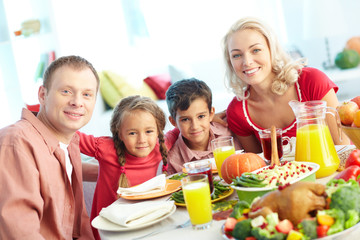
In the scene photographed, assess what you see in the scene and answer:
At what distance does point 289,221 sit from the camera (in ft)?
3.13

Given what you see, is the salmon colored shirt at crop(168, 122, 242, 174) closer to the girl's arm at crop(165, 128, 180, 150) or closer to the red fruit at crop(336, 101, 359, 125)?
the girl's arm at crop(165, 128, 180, 150)

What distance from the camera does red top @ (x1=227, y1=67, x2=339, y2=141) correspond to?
7.86 ft

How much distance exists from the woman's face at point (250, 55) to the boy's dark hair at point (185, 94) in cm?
24

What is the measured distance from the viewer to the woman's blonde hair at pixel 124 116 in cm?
238

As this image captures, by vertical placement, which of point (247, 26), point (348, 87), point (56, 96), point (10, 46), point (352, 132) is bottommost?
point (348, 87)

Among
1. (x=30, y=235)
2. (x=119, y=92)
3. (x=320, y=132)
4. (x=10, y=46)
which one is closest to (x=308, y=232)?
(x=320, y=132)

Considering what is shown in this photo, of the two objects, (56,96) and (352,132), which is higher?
(56,96)

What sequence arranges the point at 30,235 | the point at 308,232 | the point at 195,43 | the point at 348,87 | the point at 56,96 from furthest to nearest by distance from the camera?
1. the point at 195,43
2. the point at 348,87
3. the point at 56,96
4. the point at 30,235
5. the point at 308,232

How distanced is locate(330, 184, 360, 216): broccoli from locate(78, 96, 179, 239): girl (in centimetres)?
150

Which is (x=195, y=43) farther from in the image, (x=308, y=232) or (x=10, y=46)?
(x=308, y=232)

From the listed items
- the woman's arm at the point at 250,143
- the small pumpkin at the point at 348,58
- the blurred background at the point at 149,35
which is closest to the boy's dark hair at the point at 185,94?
the woman's arm at the point at 250,143

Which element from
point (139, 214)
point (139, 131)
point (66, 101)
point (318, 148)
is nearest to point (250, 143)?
point (139, 131)

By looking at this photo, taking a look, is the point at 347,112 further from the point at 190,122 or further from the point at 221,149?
the point at 190,122

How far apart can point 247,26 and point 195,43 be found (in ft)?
14.2
